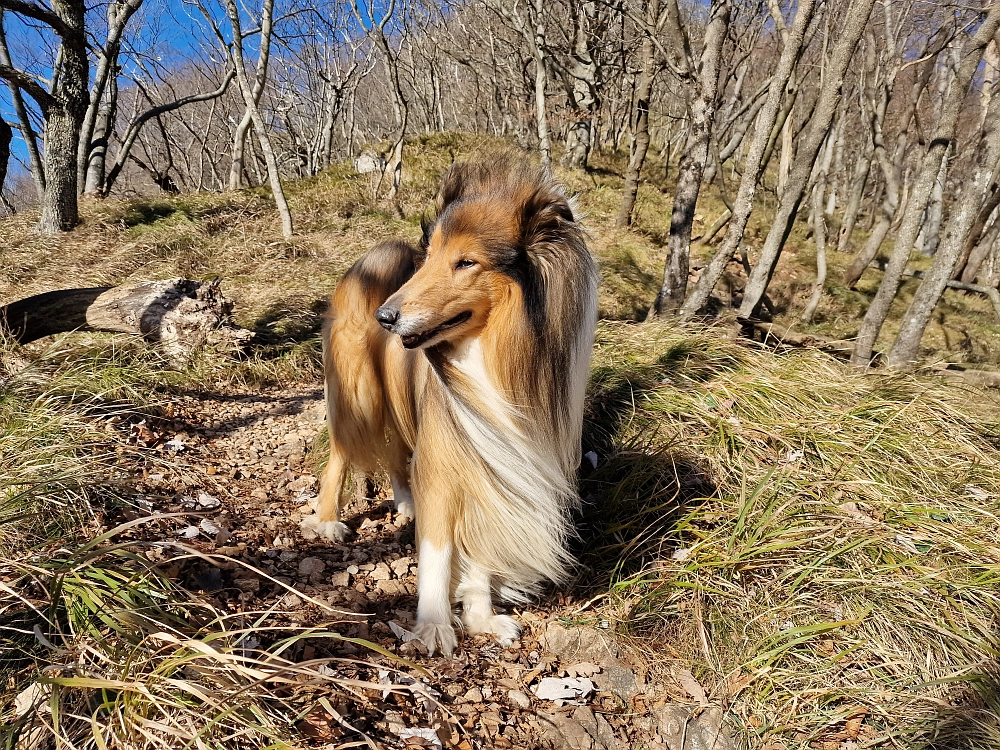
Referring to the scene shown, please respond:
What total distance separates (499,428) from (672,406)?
72.9 inches

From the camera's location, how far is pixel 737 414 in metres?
3.58

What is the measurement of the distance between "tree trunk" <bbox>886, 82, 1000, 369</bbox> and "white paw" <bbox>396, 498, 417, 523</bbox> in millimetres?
4024

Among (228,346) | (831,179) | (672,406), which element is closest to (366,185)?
(228,346)

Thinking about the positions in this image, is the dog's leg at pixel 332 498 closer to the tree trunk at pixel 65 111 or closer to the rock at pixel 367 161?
the tree trunk at pixel 65 111

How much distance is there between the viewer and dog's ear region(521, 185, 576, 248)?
2141 mm

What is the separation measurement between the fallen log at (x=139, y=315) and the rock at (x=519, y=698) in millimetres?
4017

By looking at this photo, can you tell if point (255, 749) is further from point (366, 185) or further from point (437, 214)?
point (366, 185)

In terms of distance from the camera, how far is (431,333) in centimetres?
204

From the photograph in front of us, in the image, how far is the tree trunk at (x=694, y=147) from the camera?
15.8 feet

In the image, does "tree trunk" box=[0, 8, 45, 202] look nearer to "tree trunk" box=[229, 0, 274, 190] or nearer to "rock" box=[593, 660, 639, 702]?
"tree trunk" box=[229, 0, 274, 190]

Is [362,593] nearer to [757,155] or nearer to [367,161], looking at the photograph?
[757,155]

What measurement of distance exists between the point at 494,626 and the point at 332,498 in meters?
1.30

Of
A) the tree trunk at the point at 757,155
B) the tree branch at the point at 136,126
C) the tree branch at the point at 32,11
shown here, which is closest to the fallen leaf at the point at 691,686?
the tree trunk at the point at 757,155

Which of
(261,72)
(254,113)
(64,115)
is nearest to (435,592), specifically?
(254,113)
